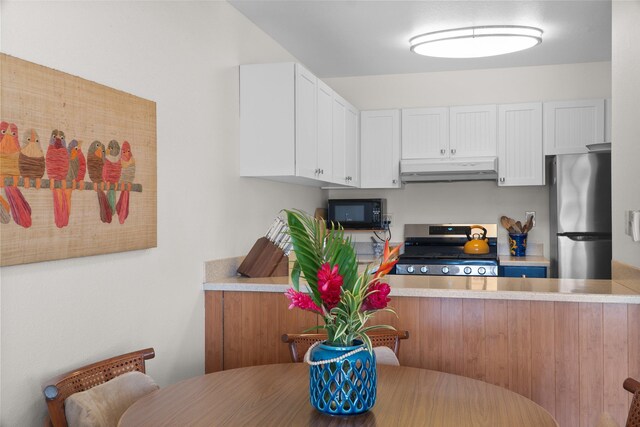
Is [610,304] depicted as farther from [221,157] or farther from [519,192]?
[519,192]

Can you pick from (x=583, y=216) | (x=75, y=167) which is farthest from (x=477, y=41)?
(x=75, y=167)

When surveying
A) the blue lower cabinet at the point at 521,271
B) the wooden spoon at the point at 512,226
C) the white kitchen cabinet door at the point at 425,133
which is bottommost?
the blue lower cabinet at the point at 521,271

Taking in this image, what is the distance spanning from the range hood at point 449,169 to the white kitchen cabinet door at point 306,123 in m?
1.44

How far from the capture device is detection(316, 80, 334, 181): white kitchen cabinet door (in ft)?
13.6

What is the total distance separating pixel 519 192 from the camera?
540cm

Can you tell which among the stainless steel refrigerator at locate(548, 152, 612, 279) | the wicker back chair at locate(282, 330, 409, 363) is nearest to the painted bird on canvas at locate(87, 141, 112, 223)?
the wicker back chair at locate(282, 330, 409, 363)

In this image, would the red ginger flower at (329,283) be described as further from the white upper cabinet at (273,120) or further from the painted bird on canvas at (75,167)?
the white upper cabinet at (273,120)

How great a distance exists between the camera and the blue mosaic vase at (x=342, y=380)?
168cm

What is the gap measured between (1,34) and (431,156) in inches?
155

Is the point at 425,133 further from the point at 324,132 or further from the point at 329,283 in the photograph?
the point at 329,283

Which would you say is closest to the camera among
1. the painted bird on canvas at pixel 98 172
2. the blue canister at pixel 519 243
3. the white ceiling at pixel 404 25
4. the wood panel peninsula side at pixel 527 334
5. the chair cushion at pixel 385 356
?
the painted bird on canvas at pixel 98 172

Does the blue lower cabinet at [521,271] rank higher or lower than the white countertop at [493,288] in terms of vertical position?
lower

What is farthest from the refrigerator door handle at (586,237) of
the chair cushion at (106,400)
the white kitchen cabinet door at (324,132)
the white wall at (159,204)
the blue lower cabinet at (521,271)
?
the chair cushion at (106,400)

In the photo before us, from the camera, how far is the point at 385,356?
243cm
